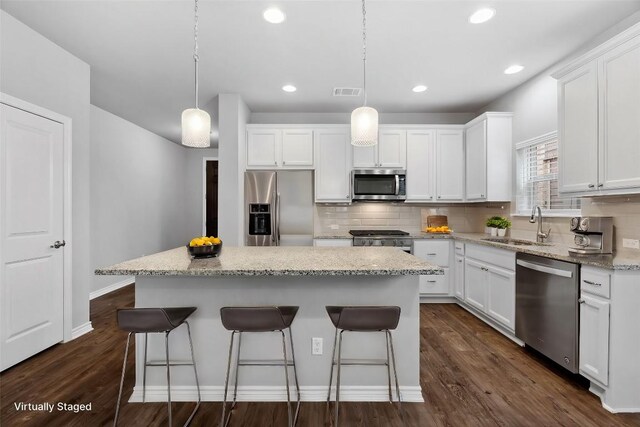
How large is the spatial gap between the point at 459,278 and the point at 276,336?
9.34 feet

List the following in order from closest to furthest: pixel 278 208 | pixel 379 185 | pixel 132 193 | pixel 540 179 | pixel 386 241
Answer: pixel 540 179 < pixel 386 241 < pixel 278 208 < pixel 379 185 < pixel 132 193

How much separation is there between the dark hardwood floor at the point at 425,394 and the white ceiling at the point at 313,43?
282 cm

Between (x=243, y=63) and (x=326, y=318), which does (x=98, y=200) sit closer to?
(x=243, y=63)

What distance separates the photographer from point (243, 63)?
3.28 metres

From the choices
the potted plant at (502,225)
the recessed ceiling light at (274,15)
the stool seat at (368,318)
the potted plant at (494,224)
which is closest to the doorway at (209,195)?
the recessed ceiling light at (274,15)

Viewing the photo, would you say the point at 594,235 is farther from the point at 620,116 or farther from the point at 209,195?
the point at 209,195

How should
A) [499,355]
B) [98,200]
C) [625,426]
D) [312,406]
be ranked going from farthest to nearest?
[98,200], [499,355], [312,406], [625,426]

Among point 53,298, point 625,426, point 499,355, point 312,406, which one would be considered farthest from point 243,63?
point 625,426

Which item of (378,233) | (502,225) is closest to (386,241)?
(378,233)

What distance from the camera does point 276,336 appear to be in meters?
2.16

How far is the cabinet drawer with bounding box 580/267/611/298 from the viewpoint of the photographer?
2016mm

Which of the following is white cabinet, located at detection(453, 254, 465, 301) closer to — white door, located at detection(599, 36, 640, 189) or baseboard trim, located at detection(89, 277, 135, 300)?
white door, located at detection(599, 36, 640, 189)

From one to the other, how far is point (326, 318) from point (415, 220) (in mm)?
3155

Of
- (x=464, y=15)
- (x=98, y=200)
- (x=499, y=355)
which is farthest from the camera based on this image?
(x=98, y=200)
